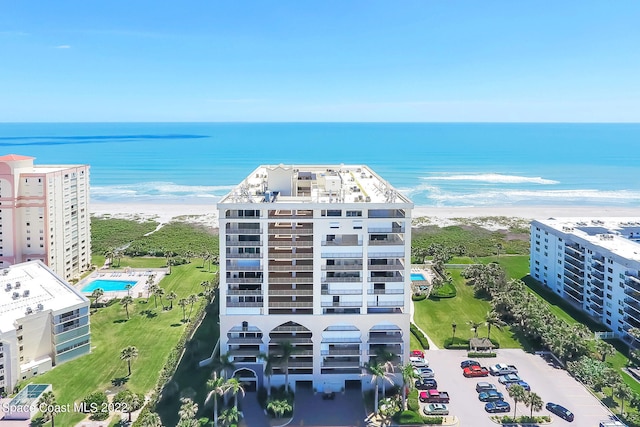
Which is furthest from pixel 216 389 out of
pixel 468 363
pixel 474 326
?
pixel 474 326

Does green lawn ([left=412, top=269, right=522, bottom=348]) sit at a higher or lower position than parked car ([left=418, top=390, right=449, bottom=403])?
higher

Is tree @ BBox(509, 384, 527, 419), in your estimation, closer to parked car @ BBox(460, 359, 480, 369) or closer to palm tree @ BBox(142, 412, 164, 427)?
parked car @ BBox(460, 359, 480, 369)

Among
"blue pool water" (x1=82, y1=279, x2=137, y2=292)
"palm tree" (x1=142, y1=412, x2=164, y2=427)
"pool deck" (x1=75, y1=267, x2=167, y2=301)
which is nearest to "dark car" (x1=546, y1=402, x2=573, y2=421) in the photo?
"palm tree" (x1=142, y1=412, x2=164, y2=427)

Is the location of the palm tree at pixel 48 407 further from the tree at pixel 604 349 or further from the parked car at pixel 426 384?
the tree at pixel 604 349

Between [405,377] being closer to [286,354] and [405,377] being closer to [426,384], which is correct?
[426,384]

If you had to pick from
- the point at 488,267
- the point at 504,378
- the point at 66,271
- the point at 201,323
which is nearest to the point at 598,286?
the point at 488,267

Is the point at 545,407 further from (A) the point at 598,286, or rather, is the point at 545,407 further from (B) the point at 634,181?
(B) the point at 634,181
